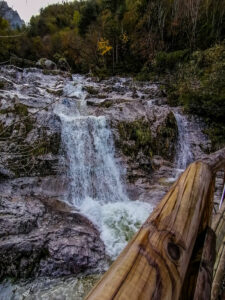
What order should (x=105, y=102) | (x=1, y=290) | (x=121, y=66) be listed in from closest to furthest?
(x=1, y=290)
(x=105, y=102)
(x=121, y=66)

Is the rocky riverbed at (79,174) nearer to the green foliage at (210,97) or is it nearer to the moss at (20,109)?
the moss at (20,109)

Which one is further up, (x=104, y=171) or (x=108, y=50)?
(x=108, y=50)

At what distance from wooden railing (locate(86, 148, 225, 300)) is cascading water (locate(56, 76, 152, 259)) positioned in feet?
11.9

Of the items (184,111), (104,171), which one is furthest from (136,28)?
(104,171)

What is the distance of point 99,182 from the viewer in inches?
236

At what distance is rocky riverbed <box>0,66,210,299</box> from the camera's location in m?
3.23

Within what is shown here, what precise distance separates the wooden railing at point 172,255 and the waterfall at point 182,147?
647 centimetres

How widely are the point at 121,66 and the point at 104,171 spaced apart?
13482 mm

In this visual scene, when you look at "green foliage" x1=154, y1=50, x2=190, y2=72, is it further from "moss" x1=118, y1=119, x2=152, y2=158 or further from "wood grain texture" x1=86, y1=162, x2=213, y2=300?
"wood grain texture" x1=86, y1=162, x2=213, y2=300

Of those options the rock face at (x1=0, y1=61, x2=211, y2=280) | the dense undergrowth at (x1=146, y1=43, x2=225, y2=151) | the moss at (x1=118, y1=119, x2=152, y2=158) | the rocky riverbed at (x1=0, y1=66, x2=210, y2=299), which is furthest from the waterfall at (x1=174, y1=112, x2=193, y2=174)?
the moss at (x1=118, y1=119, x2=152, y2=158)

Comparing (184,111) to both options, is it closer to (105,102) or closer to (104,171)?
(105,102)

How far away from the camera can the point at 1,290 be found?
112 inches

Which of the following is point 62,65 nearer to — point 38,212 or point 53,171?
point 53,171

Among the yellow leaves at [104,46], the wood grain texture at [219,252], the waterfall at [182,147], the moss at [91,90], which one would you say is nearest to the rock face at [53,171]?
the waterfall at [182,147]
